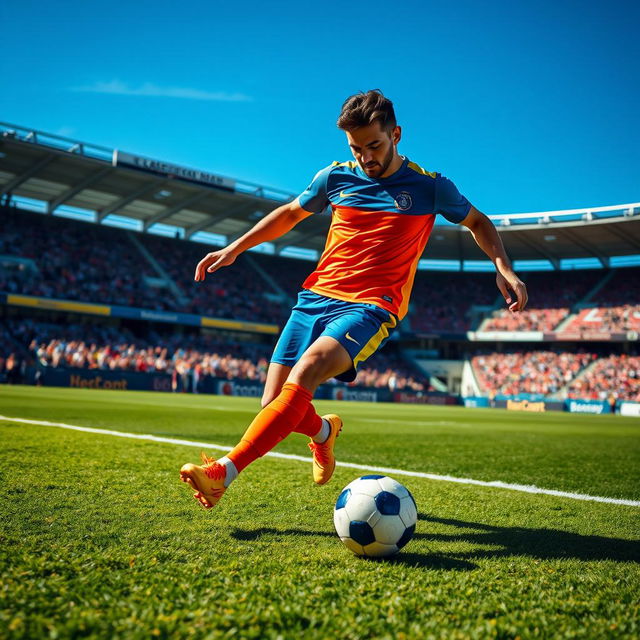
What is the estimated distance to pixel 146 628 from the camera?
1.67 m

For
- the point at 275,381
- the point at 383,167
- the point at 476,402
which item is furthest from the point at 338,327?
the point at 476,402

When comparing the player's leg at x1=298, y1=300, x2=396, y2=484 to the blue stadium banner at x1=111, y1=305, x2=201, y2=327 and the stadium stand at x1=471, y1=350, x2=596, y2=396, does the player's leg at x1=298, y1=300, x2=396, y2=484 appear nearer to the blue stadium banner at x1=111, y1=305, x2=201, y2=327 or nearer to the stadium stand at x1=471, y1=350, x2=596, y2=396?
the blue stadium banner at x1=111, y1=305, x2=201, y2=327

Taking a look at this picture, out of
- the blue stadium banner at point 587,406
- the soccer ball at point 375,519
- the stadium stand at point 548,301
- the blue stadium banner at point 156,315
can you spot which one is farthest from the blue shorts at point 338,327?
the stadium stand at point 548,301

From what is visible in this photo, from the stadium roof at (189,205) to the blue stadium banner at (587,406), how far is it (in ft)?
34.9

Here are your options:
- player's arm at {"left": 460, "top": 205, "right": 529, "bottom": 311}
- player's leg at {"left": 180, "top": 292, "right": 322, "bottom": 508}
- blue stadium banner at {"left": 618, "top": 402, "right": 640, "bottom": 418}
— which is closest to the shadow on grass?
player's leg at {"left": 180, "top": 292, "right": 322, "bottom": 508}

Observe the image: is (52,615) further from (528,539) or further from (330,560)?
(528,539)

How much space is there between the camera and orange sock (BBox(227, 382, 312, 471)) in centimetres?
306

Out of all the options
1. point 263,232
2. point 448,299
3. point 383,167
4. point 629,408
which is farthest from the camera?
point 448,299

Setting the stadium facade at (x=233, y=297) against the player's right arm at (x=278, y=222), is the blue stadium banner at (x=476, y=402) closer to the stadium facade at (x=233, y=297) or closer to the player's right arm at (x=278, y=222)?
the stadium facade at (x=233, y=297)

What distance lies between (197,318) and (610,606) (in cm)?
3631

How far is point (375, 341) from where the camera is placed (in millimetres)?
3629

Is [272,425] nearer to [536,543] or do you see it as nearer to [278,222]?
[536,543]

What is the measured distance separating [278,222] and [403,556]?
2368 mm

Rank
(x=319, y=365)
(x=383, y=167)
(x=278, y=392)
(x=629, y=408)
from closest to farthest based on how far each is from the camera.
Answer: (x=319, y=365) < (x=383, y=167) < (x=278, y=392) < (x=629, y=408)
